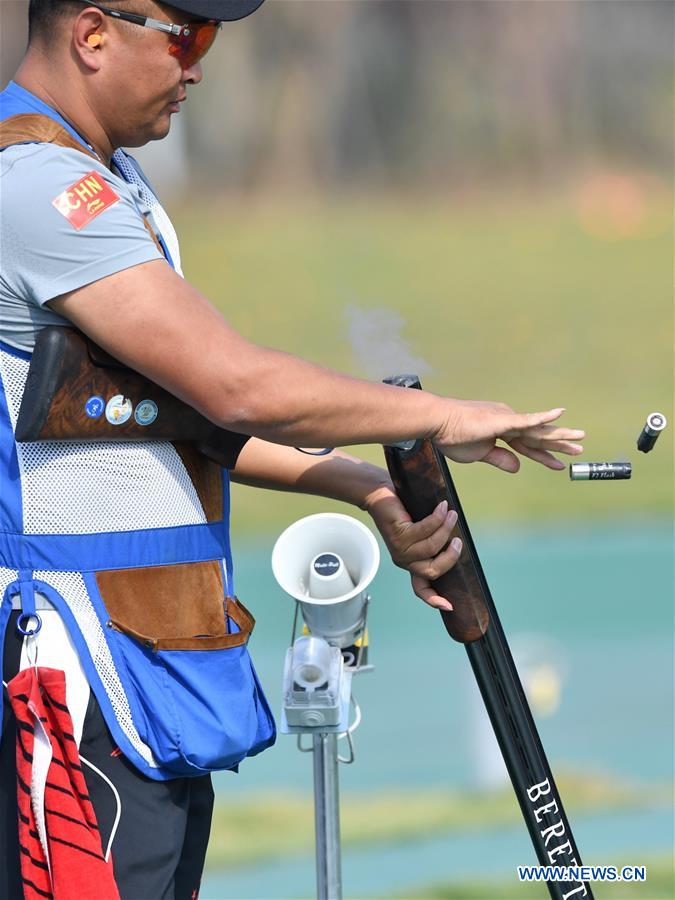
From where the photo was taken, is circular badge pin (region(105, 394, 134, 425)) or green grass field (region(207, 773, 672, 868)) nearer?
circular badge pin (region(105, 394, 134, 425))

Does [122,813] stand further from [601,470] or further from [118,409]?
[601,470]

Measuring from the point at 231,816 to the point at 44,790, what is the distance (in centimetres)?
231

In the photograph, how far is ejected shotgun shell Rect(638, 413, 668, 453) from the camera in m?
1.88

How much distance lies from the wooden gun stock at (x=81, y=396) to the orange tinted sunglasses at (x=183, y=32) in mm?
403

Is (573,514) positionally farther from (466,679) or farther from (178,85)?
(178,85)

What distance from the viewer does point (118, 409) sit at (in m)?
1.62

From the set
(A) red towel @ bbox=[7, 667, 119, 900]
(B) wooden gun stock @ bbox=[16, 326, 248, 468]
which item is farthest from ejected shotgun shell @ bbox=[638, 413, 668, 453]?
(A) red towel @ bbox=[7, 667, 119, 900]

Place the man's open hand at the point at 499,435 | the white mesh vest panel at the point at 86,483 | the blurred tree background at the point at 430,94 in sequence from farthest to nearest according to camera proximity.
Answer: the blurred tree background at the point at 430,94, the man's open hand at the point at 499,435, the white mesh vest panel at the point at 86,483

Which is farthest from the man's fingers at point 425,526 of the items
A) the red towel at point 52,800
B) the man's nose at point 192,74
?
the man's nose at point 192,74

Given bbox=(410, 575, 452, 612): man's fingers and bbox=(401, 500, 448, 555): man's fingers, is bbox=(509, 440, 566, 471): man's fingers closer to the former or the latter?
bbox=(401, 500, 448, 555): man's fingers

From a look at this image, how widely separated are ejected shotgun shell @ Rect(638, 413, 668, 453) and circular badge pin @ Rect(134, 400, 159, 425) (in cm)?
72

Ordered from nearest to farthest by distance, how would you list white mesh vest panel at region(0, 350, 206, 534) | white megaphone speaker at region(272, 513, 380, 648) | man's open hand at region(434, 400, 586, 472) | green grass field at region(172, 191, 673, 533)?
white mesh vest panel at region(0, 350, 206, 534) → man's open hand at region(434, 400, 586, 472) → white megaphone speaker at region(272, 513, 380, 648) → green grass field at region(172, 191, 673, 533)

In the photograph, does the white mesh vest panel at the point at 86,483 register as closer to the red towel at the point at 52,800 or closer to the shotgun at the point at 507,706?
the red towel at the point at 52,800

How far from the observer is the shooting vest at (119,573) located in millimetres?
1610
